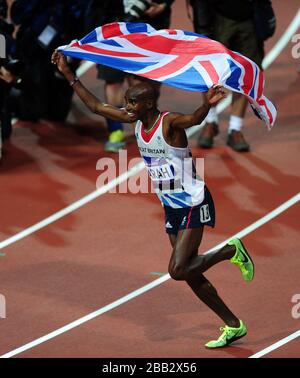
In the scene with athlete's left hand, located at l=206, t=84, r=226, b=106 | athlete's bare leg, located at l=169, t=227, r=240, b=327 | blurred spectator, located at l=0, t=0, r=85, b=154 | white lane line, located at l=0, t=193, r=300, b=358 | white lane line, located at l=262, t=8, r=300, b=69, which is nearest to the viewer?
athlete's left hand, located at l=206, t=84, r=226, b=106

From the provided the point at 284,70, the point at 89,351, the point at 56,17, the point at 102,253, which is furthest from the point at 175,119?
the point at 284,70

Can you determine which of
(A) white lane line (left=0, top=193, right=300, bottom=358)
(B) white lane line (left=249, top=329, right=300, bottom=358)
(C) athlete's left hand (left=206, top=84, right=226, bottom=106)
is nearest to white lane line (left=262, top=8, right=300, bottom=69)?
(A) white lane line (left=0, top=193, right=300, bottom=358)

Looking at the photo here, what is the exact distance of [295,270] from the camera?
10.3 metres

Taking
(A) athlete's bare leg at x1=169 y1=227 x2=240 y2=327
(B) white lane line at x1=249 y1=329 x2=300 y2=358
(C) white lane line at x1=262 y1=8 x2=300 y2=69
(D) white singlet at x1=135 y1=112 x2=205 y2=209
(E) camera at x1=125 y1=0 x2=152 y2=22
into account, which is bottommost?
(C) white lane line at x1=262 y1=8 x2=300 y2=69

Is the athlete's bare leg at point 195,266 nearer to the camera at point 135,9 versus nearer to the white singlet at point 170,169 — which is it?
the white singlet at point 170,169

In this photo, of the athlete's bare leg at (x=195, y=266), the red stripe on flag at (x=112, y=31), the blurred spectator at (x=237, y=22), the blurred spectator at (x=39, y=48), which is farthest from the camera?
the blurred spectator at (x=39, y=48)

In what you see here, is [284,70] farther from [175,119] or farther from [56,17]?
[175,119]

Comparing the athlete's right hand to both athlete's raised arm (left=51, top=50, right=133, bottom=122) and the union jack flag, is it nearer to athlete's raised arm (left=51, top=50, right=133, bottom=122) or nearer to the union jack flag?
athlete's raised arm (left=51, top=50, right=133, bottom=122)

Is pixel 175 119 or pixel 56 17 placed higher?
pixel 175 119

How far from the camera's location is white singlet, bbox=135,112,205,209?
28.3 ft

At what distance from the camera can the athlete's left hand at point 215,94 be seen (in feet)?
26.6

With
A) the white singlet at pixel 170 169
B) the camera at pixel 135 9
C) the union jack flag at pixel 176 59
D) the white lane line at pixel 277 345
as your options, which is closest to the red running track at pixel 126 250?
the white lane line at pixel 277 345

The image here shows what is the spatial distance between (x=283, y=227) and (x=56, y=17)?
13.3 ft

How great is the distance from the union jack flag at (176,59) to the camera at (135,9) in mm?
3087
